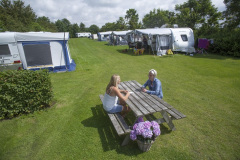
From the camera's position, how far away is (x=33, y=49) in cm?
800

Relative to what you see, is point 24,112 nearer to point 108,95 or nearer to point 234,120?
→ point 108,95

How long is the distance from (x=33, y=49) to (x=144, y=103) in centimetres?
792

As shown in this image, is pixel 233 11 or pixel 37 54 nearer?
pixel 37 54

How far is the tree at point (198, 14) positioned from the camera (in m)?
24.4

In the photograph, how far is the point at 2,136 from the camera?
130 inches

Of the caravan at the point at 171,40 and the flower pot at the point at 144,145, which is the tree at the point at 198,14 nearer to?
the caravan at the point at 171,40

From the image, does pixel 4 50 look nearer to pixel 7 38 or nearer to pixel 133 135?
pixel 7 38

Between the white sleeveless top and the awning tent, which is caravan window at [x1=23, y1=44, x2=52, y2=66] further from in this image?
the awning tent

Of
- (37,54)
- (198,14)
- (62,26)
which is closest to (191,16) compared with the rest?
(198,14)

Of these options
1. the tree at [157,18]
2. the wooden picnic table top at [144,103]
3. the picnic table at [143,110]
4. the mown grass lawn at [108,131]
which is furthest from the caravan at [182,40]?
the tree at [157,18]

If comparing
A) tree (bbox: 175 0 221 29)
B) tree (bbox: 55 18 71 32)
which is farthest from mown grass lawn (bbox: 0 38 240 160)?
tree (bbox: 55 18 71 32)

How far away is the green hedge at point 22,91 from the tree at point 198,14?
28561 millimetres

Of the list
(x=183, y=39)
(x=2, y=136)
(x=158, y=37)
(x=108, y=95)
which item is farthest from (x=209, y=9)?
(x=2, y=136)

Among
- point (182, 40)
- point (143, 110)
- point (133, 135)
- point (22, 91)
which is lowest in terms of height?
point (133, 135)
